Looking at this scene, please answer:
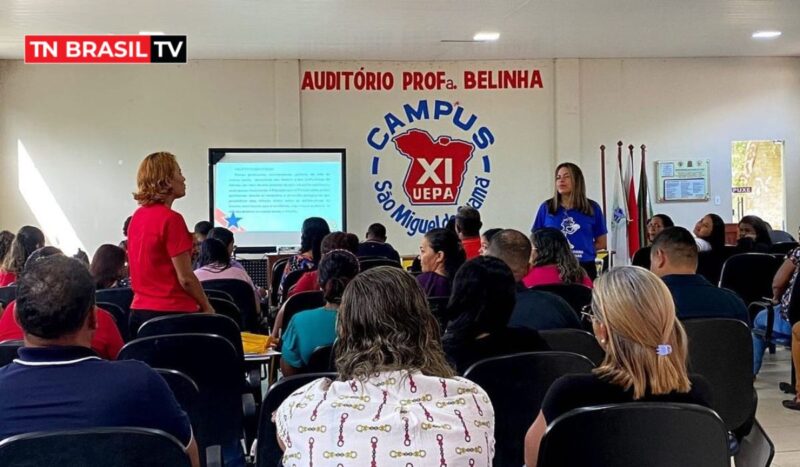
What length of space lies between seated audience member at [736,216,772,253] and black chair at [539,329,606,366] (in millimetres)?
4407

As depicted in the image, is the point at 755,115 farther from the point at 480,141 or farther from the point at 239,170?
the point at 239,170

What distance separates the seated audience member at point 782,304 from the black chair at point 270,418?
11.9ft

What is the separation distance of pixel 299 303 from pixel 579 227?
2.24 metres

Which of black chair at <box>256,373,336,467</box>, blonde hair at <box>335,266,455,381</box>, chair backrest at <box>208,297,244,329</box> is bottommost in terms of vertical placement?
black chair at <box>256,373,336,467</box>

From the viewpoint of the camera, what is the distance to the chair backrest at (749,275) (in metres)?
6.01

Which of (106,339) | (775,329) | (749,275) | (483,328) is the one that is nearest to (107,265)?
(106,339)

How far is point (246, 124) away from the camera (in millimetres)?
9984

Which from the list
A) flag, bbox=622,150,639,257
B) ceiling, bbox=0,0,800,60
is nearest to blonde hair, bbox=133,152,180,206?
ceiling, bbox=0,0,800,60

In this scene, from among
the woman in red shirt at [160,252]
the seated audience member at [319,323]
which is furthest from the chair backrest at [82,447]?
the woman in red shirt at [160,252]

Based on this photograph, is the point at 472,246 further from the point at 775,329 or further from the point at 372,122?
the point at 372,122

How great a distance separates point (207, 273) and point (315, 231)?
38.9 inches

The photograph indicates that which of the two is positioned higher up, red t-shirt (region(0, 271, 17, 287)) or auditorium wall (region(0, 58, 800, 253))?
auditorium wall (region(0, 58, 800, 253))

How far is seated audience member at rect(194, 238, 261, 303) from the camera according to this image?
5148 millimetres

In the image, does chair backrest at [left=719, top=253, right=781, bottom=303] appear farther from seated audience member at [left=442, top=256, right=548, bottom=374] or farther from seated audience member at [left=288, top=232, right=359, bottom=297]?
seated audience member at [left=442, top=256, right=548, bottom=374]
